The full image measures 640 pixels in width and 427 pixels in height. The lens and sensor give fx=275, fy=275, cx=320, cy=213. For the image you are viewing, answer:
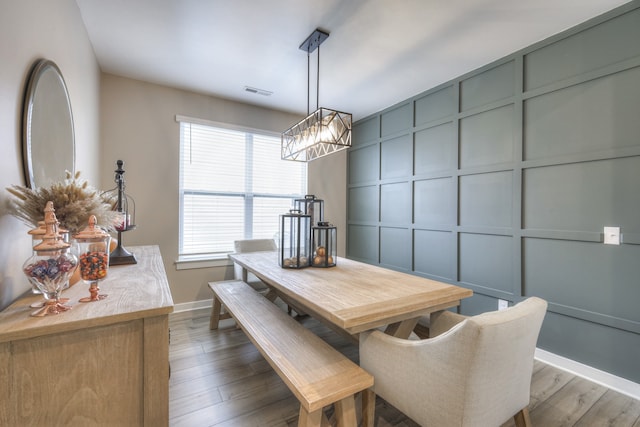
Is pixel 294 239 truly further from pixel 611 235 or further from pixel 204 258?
pixel 611 235

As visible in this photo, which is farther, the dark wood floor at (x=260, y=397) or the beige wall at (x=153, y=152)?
the beige wall at (x=153, y=152)

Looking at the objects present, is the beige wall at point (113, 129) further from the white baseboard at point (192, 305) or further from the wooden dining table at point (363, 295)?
the wooden dining table at point (363, 295)

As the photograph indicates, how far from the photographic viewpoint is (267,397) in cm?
183

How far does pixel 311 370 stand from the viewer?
1.35 meters

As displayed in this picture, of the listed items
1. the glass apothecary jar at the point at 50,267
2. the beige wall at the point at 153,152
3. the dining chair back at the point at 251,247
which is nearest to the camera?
the glass apothecary jar at the point at 50,267

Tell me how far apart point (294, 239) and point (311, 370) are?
1.05 m

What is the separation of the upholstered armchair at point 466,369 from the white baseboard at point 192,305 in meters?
2.69

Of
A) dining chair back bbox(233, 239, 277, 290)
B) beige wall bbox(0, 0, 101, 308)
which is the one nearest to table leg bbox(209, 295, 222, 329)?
dining chair back bbox(233, 239, 277, 290)

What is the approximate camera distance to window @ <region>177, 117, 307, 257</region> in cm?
345

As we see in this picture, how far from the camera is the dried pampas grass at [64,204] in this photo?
1.08 metres

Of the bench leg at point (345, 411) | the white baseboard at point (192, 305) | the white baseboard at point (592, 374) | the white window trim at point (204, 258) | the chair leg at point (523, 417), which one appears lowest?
the white baseboard at point (592, 374)

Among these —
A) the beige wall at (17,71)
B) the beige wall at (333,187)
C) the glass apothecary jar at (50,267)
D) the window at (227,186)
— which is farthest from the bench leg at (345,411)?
the beige wall at (333,187)

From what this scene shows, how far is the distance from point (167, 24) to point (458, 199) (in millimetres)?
3145

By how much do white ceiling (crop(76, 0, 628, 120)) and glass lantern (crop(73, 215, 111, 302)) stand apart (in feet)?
5.89
